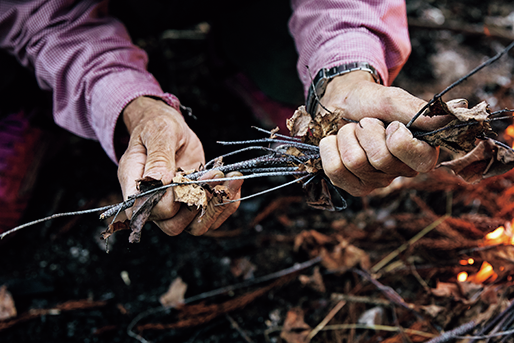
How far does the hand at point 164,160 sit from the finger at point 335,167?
355 mm

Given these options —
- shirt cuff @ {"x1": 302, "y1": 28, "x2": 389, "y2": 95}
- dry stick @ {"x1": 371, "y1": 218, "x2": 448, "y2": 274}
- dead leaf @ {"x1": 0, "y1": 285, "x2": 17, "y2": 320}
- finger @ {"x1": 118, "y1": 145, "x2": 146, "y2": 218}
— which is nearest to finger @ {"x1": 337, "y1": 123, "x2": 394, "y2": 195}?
shirt cuff @ {"x1": 302, "y1": 28, "x2": 389, "y2": 95}

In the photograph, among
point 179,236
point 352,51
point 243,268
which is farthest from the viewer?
point 179,236

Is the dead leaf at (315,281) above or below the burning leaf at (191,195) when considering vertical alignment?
below

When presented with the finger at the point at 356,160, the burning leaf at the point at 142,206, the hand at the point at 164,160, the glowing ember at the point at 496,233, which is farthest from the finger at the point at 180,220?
the glowing ember at the point at 496,233

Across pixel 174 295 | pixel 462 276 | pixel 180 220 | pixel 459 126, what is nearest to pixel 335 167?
pixel 459 126

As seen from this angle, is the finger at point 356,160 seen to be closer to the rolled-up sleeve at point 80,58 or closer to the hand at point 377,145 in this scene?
the hand at point 377,145

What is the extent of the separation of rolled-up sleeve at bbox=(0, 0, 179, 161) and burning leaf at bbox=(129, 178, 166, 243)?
62 cm

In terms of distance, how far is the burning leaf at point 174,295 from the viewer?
6.21 feet

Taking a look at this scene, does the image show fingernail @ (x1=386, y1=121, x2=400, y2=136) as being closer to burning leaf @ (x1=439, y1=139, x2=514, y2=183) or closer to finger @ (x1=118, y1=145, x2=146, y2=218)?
burning leaf @ (x1=439, y1=139, x2=514, y2=183)

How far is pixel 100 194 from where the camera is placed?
2406mm

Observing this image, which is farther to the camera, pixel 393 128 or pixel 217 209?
pixel 217 209

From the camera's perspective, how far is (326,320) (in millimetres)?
1827

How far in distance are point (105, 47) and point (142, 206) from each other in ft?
3.45

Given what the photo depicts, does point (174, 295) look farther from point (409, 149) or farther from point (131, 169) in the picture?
point (409, 149)
